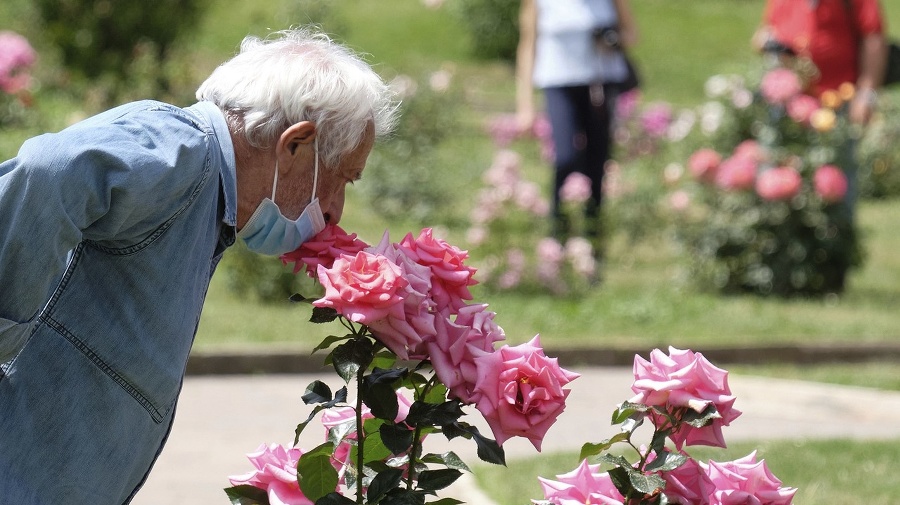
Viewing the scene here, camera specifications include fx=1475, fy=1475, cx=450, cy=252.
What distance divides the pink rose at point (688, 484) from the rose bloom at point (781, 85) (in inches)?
237

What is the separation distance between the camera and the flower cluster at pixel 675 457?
2355 mm

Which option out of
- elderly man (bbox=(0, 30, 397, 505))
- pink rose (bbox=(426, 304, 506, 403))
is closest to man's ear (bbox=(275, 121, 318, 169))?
elderly man (bbox=(0, 30, 397, 505))

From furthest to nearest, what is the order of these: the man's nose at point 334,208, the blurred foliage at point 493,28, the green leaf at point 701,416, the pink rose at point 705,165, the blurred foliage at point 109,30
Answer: the blurred foliage at point 493,28 < the blurred foliage at point 109,30 < the pink rose at point 705,165 < the man's nose at point 334,208 < the green leaf at point 701,416

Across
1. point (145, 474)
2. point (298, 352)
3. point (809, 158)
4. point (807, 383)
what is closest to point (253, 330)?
point (298, 352)

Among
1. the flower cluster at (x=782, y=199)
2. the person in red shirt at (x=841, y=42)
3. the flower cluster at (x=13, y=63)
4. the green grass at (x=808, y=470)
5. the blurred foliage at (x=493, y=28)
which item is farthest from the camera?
the blurred foliage at (x=493, y=28)

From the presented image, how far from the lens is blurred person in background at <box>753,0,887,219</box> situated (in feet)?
26.5

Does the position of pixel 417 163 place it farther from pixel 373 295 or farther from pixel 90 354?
pixel 373 295

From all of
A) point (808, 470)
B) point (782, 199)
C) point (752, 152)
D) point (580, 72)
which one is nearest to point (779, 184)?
point (782, 199)

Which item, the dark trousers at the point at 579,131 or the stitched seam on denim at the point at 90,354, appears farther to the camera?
the dark trousers at the point at 579,131

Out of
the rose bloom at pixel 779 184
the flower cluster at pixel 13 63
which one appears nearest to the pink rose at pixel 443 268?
the rose bloom at pixel 779 184

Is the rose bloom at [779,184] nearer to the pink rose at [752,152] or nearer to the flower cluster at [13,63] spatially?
the pink rose at [752,152]

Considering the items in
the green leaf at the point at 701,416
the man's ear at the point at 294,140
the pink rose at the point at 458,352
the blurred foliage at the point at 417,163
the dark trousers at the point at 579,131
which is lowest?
the blurred foliage at the point at 417,163

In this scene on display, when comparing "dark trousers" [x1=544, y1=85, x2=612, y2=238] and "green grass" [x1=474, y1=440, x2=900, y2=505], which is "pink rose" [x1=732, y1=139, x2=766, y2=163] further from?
"green grass" [x1=474, y1=440, x2=900, y2=505]

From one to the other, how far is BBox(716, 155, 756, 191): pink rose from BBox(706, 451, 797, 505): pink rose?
5938mm
